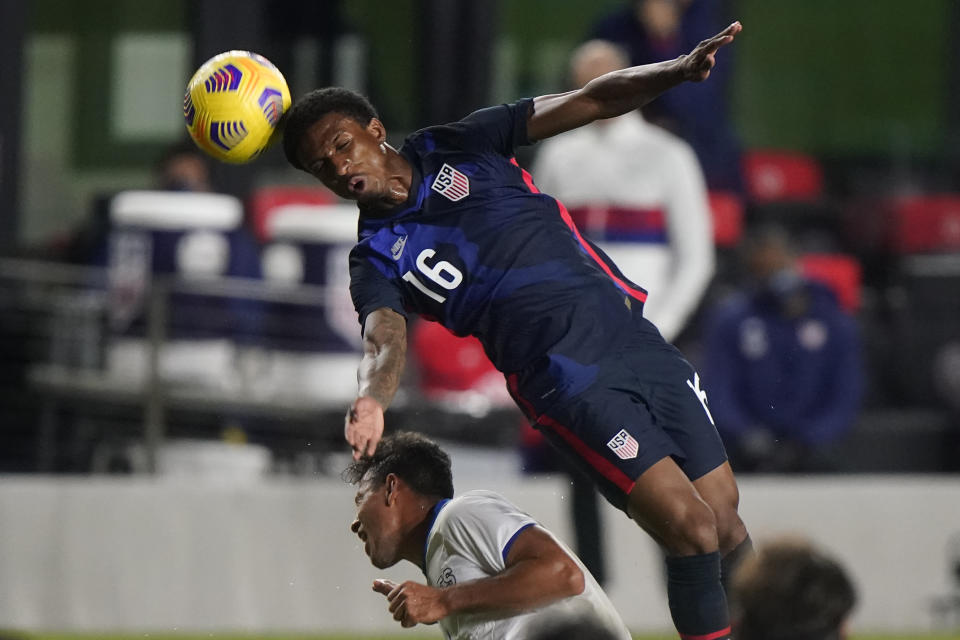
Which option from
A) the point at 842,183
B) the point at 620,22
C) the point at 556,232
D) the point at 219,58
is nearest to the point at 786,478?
the point at 620,22

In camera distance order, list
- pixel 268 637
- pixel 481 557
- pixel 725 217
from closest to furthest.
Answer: pixel 481 557
pixel 268 637
pixel 725 217

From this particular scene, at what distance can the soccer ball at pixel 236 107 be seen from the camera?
493 centimetres

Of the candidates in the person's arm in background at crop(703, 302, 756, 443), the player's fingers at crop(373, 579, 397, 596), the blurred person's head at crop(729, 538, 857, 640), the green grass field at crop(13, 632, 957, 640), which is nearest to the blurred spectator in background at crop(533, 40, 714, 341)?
the person's arm in background at crop(703, 302, 756, 443)

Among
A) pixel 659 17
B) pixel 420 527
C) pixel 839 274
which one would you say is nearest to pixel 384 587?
pixel 420 527

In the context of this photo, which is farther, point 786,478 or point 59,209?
point 59,209

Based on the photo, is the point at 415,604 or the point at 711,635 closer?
the point at 415,604

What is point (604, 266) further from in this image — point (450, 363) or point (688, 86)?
point (688, 86)

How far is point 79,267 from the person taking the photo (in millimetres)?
10500

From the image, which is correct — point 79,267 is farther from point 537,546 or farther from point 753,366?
point 537,546

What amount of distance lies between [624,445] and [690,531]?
1.03 ft

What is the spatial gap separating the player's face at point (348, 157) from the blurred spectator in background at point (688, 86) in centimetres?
436

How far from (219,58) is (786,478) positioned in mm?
4729

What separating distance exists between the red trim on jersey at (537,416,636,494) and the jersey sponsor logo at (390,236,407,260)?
0.65 meters

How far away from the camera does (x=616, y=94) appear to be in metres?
4.93
